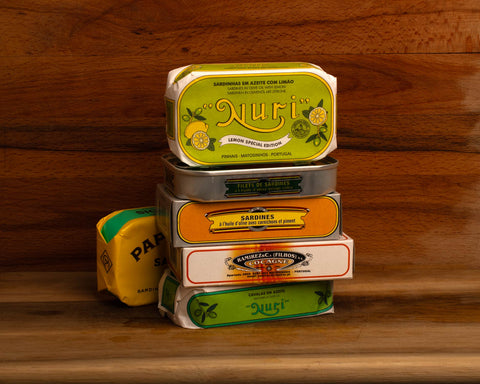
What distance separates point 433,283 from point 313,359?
46cm

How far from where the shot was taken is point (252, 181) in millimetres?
1092

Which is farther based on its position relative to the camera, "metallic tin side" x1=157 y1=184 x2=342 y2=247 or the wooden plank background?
the wooden plank background

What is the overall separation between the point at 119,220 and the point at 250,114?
0.32 m

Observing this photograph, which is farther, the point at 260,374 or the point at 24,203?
the point at 24,203

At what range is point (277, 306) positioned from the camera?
1161mm

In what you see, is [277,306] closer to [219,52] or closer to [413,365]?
[413,365]

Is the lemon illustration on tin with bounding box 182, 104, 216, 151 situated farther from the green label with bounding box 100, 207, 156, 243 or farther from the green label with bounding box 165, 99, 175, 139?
the green label with bounding box 100, 207, 156, 243

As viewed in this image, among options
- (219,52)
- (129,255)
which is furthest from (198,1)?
(129,255)

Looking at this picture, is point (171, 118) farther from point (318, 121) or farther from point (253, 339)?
point (253, 339)

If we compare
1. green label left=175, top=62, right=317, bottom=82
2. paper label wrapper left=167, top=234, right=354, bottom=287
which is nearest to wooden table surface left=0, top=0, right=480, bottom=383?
paper label wrapper left=167, top=234, right=354, bottom=287

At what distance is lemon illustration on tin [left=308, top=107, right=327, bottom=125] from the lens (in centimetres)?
109

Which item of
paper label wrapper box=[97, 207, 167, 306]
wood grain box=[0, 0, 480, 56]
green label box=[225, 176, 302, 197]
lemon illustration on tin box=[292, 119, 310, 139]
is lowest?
paper label wrapper box=[97, 207, 167, 306]

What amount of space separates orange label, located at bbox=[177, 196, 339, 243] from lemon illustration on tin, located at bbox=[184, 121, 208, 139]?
0.37 feet

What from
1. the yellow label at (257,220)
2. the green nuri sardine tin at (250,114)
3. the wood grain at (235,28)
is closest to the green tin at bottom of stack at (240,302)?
the yellow label at (257,220)
